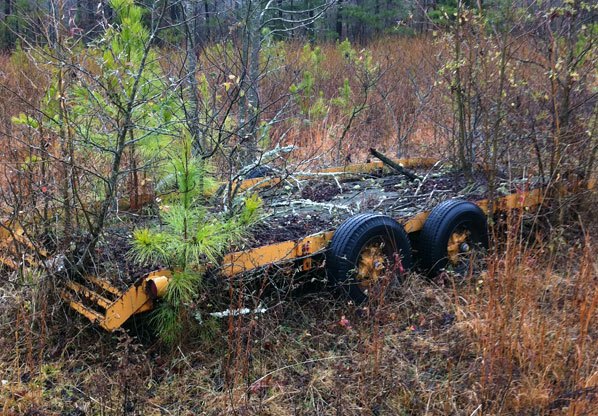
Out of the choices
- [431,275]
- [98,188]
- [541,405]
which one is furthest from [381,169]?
[541,405]

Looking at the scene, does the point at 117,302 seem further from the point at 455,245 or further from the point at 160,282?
the point at 455,245

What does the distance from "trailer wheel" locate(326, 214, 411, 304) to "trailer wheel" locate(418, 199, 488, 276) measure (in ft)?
0.95

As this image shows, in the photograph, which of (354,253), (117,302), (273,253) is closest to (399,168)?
(354,253)

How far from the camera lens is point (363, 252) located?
377cm

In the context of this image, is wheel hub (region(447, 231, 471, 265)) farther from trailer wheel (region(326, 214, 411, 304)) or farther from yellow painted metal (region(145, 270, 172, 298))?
yellow painted metal (region(145, 270, 172, 298))

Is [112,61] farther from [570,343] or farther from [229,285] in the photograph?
[570,343]

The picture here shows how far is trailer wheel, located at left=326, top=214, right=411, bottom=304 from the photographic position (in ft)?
A: 11.8

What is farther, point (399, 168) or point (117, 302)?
point (399, 168)

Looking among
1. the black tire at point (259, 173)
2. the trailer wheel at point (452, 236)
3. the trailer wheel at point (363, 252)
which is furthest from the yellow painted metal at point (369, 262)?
the black tire at point (259, 173)

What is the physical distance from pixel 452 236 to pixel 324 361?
157 centimetres

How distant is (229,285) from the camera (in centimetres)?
323

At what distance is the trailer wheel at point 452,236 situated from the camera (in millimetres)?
4117

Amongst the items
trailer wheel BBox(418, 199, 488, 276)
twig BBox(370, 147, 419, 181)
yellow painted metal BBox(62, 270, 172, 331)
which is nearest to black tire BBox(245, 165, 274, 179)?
twig BBox(370, 147, 419, 181)


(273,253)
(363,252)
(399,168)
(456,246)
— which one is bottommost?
(456,246)
